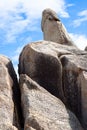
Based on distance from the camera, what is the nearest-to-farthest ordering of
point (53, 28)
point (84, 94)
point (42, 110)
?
point (42, 110), point (84, 94), point (53, 28)

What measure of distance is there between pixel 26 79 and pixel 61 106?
2.15 m

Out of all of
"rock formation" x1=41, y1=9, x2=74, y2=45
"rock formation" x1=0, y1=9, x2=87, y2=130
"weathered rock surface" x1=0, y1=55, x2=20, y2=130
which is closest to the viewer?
"weathered rock surface" x1=0, y1=55, x2=20, y2=130

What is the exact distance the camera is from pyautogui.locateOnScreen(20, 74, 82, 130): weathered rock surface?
16141mm

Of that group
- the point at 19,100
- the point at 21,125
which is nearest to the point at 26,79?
the point at 19,100

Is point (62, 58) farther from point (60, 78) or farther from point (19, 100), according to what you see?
point (19, 100)

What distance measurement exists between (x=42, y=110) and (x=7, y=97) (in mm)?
1680

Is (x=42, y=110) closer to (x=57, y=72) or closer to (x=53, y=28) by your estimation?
(x=57, y=72)

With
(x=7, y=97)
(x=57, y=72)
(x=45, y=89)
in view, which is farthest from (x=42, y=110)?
(x=57, y=72)

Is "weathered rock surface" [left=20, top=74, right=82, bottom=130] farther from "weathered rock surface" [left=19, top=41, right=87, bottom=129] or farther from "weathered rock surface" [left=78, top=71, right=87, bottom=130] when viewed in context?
"weathered rock surface" [left=19, top=41, right=87, bottom=129]

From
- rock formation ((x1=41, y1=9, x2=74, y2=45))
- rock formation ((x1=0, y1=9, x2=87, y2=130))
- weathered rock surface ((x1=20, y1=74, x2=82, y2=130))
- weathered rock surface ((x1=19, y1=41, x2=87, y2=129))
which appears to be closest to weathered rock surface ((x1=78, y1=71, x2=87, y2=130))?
rock formation ((x1=0, y1=9, x2=87, y2=130))

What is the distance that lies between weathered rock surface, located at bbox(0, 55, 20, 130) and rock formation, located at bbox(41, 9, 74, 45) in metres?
7.05

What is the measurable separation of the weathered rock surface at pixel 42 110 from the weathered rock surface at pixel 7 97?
19.6 inches

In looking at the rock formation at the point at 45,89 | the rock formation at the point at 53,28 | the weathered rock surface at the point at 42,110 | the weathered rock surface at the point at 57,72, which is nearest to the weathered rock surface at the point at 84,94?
the rock formation at the point at 45,89

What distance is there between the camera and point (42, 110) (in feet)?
56.6
